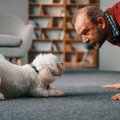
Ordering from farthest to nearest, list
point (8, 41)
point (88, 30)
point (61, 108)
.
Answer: point (8, 41) < point (88, 30) < point (61, 108)

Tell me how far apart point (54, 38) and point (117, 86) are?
606 cm

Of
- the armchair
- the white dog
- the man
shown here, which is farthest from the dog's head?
the armchair

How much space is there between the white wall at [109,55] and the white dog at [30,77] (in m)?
4.50

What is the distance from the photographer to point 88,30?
7.71ft

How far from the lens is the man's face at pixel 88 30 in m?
2.35

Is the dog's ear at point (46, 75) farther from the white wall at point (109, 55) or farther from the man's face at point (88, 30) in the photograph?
the white wall at point (109, 55)

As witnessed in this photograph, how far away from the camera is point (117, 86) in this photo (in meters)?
3.34

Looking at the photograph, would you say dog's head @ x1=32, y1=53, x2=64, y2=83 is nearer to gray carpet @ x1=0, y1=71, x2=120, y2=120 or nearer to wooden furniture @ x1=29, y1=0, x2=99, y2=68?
gray carpet @ x1=0, y1=71, x2=120, y2=120

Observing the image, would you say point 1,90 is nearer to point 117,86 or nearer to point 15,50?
point 117,86

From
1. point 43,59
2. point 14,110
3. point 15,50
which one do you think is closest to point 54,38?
point 15,50

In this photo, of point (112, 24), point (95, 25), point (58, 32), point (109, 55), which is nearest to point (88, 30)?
point (95, 25)

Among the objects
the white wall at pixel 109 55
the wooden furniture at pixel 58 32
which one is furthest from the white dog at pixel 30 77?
the wooden furniture at pixel 58 32

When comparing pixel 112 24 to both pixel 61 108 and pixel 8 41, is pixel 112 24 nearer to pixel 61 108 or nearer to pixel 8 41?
pixel 61 108

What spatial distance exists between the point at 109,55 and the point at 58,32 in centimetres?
240
